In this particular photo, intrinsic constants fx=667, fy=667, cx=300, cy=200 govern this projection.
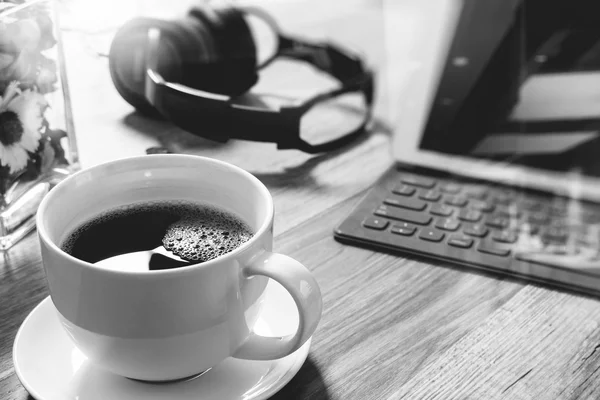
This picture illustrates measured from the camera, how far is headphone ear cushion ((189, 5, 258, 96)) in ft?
2.59

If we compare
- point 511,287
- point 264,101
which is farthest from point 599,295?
point 264,101

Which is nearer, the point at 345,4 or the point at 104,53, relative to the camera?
the point at 104,53

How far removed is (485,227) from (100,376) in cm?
31

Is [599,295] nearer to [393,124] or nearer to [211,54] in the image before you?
[393,124]

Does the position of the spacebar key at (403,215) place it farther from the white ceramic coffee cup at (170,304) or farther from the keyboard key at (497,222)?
the white ceramic coffee cup at (170,304)

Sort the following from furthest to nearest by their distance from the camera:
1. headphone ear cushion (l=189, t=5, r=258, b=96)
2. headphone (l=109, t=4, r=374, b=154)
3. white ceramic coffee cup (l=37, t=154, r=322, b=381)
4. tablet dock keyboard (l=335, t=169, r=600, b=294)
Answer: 1. headphone ear cushion (l=189, t=5, r=258, b=96)
2. headphone (l=109, t=4, r=374, b=154)
3. tablet dock keyboard (l=335, t=169, r=600, b=294)
4. white ceramic coffee cup (l=37, t=154, r=322, b=381)

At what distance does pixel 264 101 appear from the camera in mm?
767

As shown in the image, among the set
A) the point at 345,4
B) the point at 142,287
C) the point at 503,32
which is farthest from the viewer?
the point at 345,4

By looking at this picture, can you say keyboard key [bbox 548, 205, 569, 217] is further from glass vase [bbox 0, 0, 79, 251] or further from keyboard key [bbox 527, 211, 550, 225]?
glass vase [bbox 0, 0, 79, 251]

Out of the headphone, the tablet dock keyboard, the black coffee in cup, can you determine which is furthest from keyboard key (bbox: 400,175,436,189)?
the black coffee in cup

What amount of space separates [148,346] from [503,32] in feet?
1.76

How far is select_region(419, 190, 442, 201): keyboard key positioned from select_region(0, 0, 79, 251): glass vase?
0.32 meters

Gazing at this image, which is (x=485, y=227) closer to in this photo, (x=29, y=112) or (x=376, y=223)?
(x=376, y=223)

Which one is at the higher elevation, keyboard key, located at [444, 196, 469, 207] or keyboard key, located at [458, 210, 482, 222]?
keyboard key, located at [458, 210, 482, 222]
